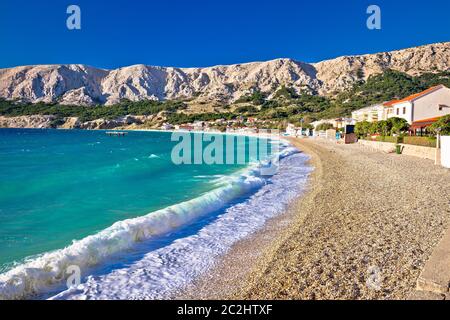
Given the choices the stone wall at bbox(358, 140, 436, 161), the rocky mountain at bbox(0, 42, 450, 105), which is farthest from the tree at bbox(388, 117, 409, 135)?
the rocky mountain at bbox(0, 42, 450, 105)

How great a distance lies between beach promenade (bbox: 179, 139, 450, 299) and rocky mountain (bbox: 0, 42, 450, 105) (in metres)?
136

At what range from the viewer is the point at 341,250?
6094 millimetres

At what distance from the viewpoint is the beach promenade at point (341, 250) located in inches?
183

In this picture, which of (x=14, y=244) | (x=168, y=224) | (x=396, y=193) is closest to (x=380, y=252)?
(x=168, y=224)

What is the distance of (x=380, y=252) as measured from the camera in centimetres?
585

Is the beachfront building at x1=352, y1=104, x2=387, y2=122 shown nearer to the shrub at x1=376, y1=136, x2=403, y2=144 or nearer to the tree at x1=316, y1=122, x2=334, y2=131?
the tree at x1=316, y1=122, x2=334, y2=131

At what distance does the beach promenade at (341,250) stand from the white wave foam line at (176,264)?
15.8 inches

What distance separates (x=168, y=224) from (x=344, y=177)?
9.87 metres

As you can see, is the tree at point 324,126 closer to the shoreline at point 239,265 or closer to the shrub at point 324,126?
the shrub at point 324,126

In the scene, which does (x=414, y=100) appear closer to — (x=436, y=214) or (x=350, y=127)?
(x=350, y=127)

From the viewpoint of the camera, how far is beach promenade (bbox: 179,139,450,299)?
15.3ft

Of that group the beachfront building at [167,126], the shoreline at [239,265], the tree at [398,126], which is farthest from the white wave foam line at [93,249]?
the beachfront building at [167,126]

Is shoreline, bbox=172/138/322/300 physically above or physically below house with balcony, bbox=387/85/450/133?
below

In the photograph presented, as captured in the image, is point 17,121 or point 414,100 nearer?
point 414,100
